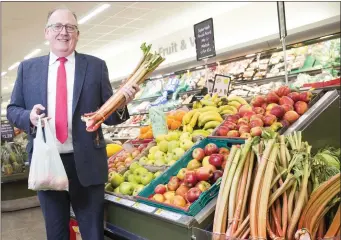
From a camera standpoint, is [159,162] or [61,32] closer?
[61,32]

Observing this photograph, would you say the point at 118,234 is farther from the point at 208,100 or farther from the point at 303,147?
the point at 208,100

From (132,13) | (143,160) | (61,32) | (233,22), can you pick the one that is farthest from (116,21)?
(61,32)

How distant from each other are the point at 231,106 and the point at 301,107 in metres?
0.81

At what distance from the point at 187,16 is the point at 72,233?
7257 mm

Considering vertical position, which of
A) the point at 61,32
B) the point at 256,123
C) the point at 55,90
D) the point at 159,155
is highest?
the point at 61,32

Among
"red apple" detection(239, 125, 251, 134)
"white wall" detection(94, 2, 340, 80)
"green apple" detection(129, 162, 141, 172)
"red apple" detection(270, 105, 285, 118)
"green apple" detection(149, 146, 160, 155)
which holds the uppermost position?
"white wall" detection(94, 2, 340, 80)

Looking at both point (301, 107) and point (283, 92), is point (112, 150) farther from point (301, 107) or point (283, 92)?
point (301, 107)

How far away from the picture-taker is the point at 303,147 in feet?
6.71

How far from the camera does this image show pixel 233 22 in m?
7.91

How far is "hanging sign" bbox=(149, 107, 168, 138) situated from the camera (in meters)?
3.28

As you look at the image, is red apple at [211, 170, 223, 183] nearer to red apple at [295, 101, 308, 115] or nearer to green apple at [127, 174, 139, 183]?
green apple at [127, 174, 139, 183]

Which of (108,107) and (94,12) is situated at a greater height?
(94,12)

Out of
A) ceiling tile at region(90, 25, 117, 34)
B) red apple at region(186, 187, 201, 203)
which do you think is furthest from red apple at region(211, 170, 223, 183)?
ceiling tile at region(90, 25, 117, 34)

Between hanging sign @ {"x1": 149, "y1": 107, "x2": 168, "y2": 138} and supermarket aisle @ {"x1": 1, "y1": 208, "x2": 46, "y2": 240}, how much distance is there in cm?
143
